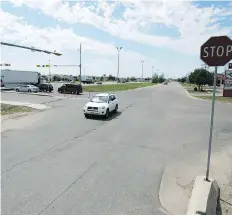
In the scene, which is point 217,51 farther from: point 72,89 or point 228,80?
point 228,80

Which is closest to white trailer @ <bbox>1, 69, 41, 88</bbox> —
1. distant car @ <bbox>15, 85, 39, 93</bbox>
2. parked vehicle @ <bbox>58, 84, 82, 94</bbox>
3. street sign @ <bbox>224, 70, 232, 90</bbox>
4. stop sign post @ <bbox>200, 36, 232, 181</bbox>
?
distant car @ <bbox>15, 85, 39, 93</bbox>

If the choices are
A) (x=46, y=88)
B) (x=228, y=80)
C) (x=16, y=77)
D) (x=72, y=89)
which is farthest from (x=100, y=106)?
(x=16, y=77)

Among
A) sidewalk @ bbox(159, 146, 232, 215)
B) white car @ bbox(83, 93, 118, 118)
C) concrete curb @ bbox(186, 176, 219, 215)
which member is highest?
white car @ bbox(83, 93, 118, 118)

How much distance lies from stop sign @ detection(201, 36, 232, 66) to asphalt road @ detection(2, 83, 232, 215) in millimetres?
3258

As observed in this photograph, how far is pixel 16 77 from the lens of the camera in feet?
160

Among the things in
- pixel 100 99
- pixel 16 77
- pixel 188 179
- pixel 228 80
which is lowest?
pixel 188 179

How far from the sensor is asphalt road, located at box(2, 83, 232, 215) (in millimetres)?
5262

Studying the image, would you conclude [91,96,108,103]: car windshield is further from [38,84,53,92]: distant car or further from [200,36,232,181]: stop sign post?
[38,84,53,92]: distant car

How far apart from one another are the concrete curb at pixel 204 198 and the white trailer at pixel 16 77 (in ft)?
154

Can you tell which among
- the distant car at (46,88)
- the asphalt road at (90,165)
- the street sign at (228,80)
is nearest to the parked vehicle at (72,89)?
the distant car at (46,88)

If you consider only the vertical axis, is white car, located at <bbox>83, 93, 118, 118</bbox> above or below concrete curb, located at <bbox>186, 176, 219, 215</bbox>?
above

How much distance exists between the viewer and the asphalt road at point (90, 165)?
17.3 ft

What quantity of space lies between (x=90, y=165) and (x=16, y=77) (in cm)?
4533

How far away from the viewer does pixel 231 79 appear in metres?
44.0
